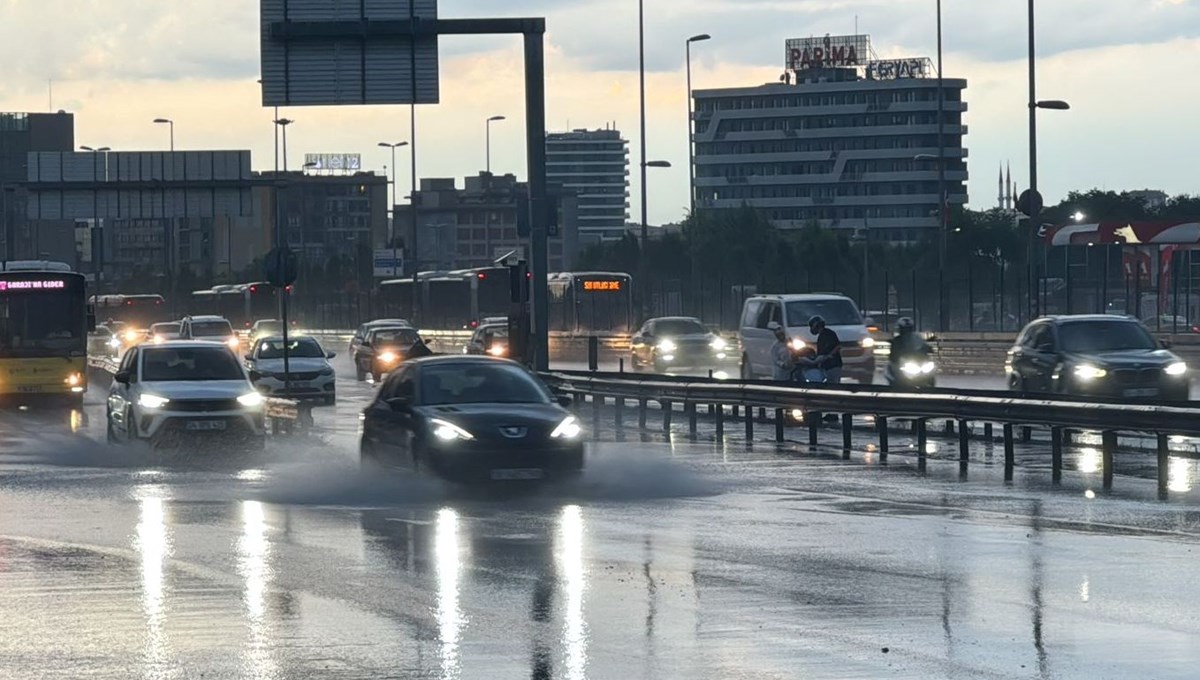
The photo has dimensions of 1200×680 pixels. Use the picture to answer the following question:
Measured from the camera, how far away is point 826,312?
4031 centimetres

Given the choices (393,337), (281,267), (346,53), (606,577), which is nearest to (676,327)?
(393,337)

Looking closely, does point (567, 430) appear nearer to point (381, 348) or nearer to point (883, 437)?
point (883, 437)

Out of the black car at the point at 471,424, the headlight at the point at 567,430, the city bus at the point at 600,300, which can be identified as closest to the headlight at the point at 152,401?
the black car at the point at 471,424

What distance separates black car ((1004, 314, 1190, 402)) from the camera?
29844mm

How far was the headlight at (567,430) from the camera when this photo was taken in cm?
2095

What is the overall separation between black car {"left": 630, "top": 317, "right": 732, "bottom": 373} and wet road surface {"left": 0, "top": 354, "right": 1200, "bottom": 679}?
106 feet

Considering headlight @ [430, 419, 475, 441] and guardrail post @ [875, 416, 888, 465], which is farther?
guardrail post @ [875, 416, 888, 465]

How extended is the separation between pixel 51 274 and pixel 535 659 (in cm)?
3510

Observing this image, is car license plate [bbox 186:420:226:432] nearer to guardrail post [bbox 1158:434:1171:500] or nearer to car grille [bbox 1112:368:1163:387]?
guardrail post [bbox 1158:434:1171:500]

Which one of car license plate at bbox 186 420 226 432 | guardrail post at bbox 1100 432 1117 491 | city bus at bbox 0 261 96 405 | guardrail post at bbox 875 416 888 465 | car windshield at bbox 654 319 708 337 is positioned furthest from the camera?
car windshield at bbox 654 319 708 337

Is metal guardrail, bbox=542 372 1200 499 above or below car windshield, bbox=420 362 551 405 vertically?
below

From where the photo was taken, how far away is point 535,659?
412 inches

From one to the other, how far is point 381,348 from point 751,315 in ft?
61.0

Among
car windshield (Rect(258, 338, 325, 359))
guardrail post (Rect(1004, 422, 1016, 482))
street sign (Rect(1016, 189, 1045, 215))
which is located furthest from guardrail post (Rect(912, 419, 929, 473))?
A: street sign (Rect(1016, 189, 1045, 215))
